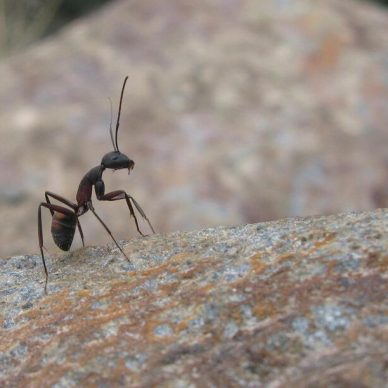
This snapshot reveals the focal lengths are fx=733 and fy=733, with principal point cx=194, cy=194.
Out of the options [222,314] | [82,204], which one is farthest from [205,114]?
[222,314]

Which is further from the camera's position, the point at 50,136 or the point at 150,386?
the point at 50,136

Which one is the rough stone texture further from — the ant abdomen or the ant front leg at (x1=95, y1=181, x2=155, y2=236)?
the ant front leg at (x1=95, y1=181, x2=155, y2=236)

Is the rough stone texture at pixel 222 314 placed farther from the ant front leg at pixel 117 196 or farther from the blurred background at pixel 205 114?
the blurred background at pixel 205 114

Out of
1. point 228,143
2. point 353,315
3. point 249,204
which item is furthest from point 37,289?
point 228,143

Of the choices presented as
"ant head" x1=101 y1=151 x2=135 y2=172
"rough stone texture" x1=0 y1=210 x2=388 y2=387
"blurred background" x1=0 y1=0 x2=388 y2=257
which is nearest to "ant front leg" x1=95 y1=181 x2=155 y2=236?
"ant head" x1=101 y1=151 x2=135 y2=172

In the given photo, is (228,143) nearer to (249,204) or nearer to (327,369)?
(249,204)
